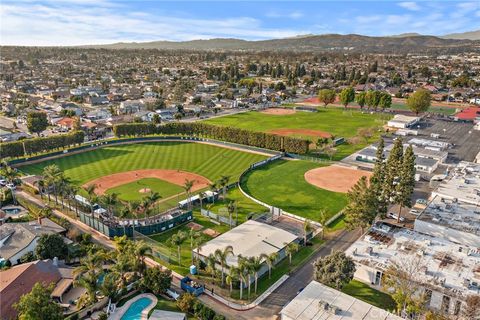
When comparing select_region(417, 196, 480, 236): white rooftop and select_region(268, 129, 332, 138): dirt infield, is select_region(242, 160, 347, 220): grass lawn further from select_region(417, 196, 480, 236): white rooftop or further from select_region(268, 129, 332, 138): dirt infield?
select_region(268, 129, 332, 138): dirt infield

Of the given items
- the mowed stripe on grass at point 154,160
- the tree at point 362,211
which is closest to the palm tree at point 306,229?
the tree at point 362,211

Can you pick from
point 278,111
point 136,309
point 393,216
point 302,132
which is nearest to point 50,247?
point 136,309

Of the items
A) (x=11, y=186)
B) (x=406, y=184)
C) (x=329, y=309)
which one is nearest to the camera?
(x=329, y=309)

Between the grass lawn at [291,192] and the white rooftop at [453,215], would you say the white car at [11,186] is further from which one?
the white rooftop at [453,215]

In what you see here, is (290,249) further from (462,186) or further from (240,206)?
(462,186)

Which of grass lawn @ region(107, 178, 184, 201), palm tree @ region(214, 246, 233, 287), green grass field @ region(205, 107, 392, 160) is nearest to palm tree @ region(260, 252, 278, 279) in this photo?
palm tree @ region(214, 246, 233, 287)

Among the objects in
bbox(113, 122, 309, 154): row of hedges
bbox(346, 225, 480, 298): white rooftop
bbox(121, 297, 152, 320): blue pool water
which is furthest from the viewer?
bbox(113, 122, 309, 154): row of hedges

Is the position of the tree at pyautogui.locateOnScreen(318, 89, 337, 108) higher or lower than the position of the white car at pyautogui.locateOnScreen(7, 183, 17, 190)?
higher
